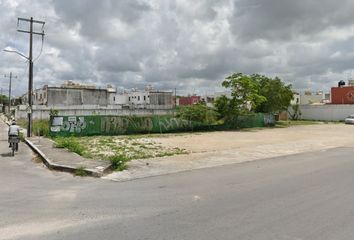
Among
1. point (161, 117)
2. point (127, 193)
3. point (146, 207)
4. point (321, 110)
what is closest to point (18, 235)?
point (146, 207)

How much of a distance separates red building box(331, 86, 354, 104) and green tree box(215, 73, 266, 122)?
97.3 feet

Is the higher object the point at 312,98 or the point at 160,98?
the point at 160,98

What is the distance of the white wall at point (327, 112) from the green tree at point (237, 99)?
26170 millimetres

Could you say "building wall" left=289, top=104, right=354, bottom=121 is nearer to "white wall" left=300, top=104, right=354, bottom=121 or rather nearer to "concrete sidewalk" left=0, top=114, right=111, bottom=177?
"white wall" left=300, top=104, right=354, bottom=121

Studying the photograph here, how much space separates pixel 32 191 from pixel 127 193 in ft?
8.02

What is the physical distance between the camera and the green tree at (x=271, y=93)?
165 ft

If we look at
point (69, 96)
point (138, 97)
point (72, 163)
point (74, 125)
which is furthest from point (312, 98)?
point (72, 163)

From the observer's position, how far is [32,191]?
9.69 meters

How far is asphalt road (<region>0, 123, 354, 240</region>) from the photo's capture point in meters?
6.19

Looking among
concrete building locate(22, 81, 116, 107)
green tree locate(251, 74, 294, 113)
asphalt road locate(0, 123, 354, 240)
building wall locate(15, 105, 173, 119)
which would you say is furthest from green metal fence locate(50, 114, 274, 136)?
concrete building locate(22, 81, 116, 107)

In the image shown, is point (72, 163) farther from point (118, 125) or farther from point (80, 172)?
point (118, 125)

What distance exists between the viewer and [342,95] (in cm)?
6694

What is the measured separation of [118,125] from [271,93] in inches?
985

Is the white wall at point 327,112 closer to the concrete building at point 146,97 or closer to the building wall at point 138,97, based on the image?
the concrete building at point 146,97
